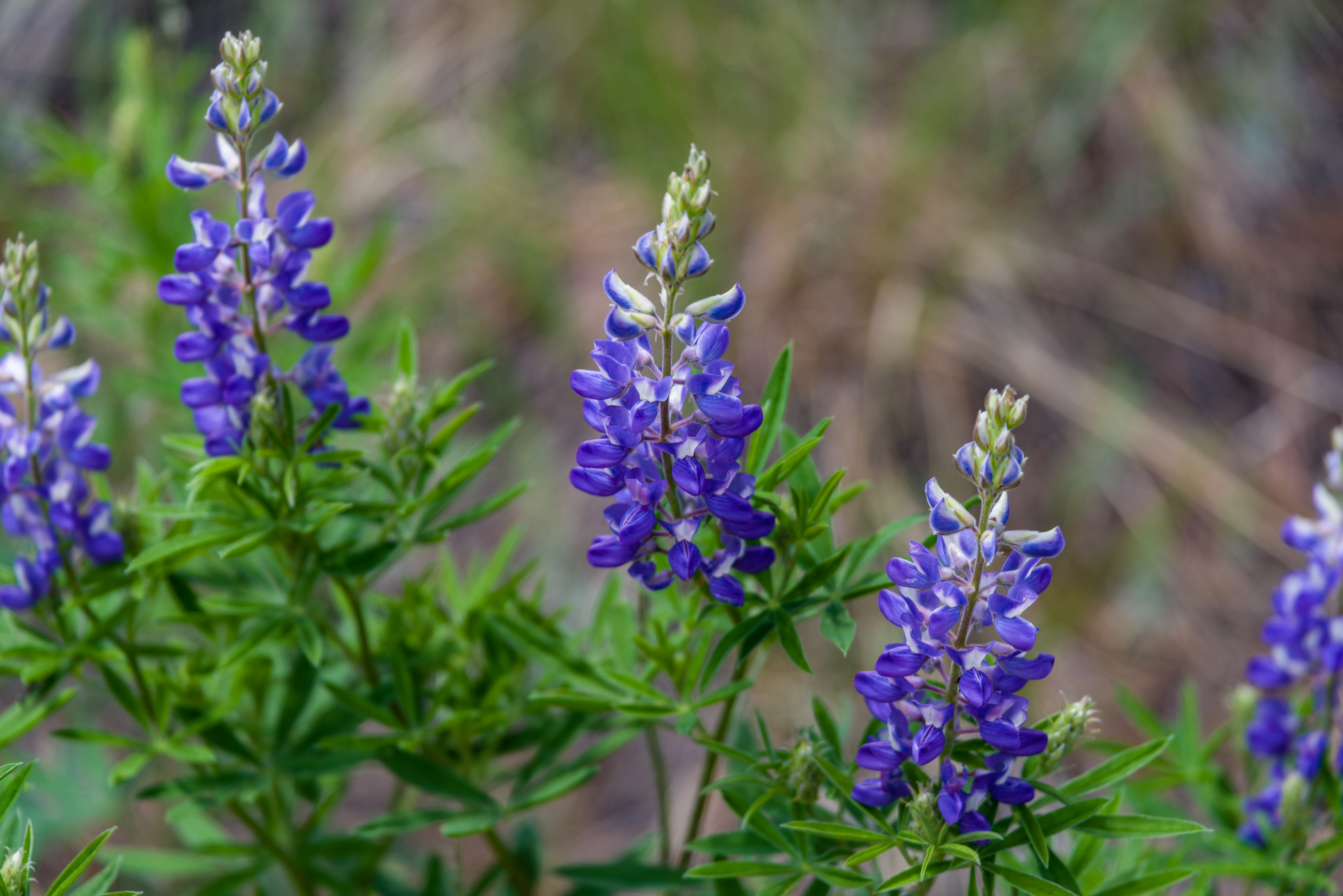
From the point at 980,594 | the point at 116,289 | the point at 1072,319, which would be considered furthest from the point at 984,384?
the point at 980,594

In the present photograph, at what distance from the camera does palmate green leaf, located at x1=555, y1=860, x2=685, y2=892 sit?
206 centimetres

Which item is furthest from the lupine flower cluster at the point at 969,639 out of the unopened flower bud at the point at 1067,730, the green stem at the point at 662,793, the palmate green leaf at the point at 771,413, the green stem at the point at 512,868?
the green stem at the point at 512,868

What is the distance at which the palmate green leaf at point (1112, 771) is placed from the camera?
1686 mm

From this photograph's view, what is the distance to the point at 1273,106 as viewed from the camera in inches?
216

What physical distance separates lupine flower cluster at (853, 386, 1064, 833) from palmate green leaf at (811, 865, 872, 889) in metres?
→ 0.18

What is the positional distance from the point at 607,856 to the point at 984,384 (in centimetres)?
255

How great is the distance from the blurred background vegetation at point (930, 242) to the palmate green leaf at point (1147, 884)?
8.56ft

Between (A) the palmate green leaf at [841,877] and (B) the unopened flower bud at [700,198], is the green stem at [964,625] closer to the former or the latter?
(A) the palmate green leaf at [841,877]

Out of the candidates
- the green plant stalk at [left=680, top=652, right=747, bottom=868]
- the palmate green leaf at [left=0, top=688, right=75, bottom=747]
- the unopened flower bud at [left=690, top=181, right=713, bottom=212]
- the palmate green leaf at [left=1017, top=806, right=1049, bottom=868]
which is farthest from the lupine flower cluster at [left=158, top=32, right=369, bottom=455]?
the palmate green leaf at [left=1017, top=806, right=1049, bottom=868]

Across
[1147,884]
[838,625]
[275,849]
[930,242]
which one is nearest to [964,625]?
[838,625]

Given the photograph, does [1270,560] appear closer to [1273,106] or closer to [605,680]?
[1273,106]

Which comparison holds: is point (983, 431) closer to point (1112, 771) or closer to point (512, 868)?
point (1112, 771)

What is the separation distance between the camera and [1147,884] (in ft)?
5.65

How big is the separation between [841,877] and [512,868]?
2.85ft
